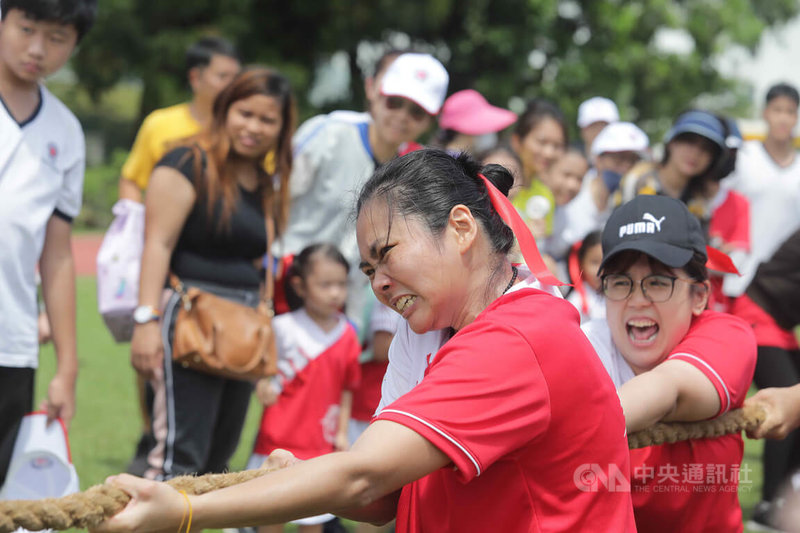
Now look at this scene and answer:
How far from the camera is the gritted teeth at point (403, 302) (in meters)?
2.01

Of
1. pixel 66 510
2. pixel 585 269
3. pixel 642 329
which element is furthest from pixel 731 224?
pixel 66 510

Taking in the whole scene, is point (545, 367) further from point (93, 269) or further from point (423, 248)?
point (93, 269)

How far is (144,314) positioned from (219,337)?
32cm

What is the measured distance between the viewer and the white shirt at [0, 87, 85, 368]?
3291 millimetres

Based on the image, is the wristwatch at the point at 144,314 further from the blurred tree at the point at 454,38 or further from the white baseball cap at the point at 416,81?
the blurred tree at the point at 454,38

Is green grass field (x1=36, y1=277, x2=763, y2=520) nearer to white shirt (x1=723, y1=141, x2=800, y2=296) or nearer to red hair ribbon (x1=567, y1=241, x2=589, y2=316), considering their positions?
red hair ribbon (x1=567, y1=241, x2=589, y2=316)

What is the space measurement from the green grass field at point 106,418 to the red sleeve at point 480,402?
1.71 metres

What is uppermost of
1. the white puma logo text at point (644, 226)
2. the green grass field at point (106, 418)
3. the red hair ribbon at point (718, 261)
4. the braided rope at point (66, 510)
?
the white puma logo text at point (644, 226)

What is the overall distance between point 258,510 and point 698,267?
5.36 ft

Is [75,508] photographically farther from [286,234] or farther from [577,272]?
[577,272]

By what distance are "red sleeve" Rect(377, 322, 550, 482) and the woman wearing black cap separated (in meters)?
0.86

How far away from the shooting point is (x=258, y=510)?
1.64 m

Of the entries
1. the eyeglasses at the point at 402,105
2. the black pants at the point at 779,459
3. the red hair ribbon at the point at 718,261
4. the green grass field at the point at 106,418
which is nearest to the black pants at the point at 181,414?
the eyeglasses at the point at 402,105

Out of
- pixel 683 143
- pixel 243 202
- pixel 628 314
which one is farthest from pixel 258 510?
pixel 683 143
